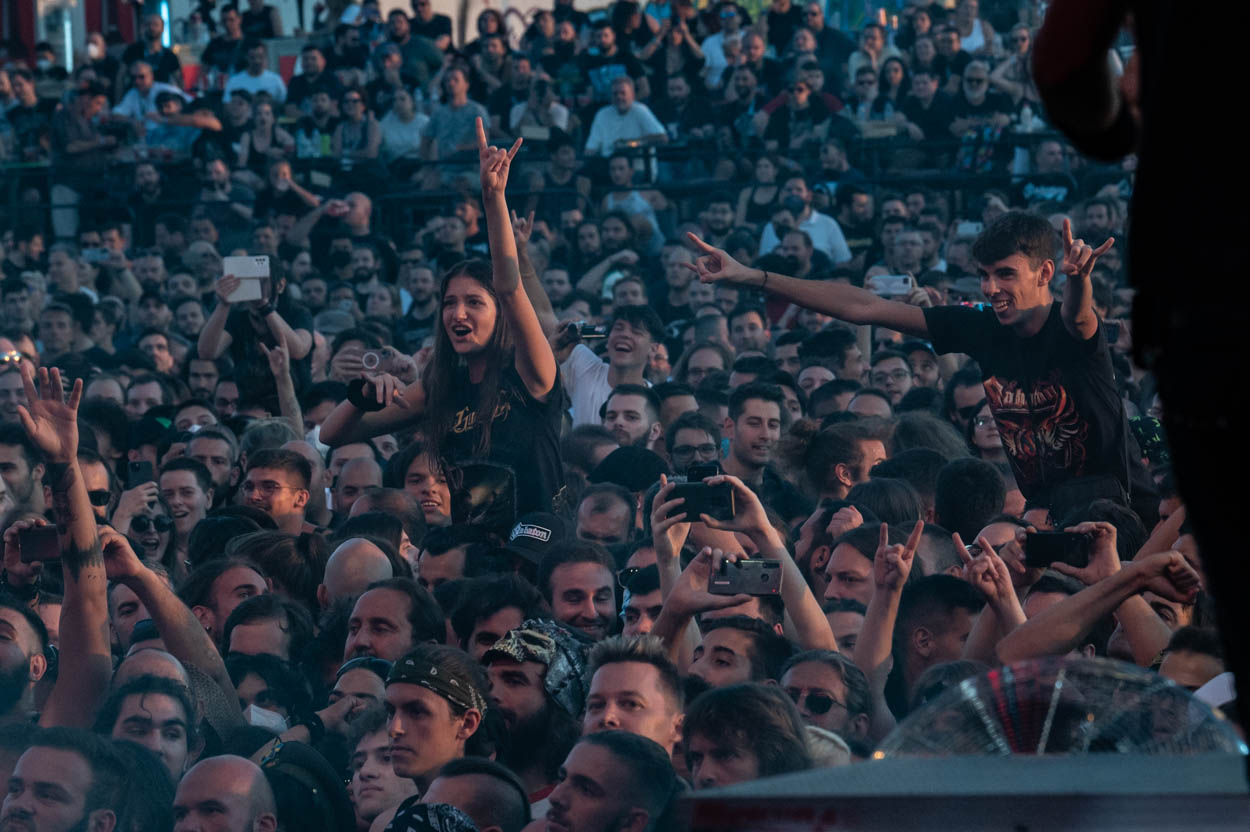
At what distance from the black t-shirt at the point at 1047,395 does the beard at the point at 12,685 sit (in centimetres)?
333

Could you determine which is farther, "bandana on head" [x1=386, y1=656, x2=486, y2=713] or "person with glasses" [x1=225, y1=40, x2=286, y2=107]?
"person with glasses" [x1=225, y1=40, x2=286, y2=107]

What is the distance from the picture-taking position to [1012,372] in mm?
6082

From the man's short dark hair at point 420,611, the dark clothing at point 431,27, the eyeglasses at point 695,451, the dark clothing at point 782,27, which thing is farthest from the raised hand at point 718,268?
the dark clothing at point 431,27

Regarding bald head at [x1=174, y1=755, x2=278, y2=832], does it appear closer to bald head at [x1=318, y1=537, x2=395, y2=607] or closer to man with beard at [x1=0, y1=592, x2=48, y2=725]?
man with beard at [x1=0, y1=592, x2=48, y2=725]

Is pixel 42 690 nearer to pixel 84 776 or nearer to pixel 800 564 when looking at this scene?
pixel 84 776

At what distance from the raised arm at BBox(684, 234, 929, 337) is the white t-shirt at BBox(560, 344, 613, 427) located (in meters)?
2.96

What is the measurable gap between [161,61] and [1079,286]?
50.4 feet

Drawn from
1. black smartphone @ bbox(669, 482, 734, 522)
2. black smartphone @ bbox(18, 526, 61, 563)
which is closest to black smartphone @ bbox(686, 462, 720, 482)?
black smartphone @ bbox(669, 482, 734, 522)

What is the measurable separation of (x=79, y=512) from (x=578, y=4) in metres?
17.9

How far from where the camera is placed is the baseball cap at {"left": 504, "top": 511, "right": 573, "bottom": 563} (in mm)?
6160

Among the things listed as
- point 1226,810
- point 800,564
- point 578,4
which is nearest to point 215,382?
point 800,564

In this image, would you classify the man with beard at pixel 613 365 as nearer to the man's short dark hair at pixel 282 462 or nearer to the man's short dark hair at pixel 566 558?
the man's short dark hair at pixel 282 462

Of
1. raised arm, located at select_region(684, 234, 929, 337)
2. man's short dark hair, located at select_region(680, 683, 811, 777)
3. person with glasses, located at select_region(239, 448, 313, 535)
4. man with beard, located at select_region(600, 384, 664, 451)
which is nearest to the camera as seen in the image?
man's short dark hair, located at select_region(680, 683, 811, 777)

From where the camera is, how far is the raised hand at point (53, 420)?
5246 mm
